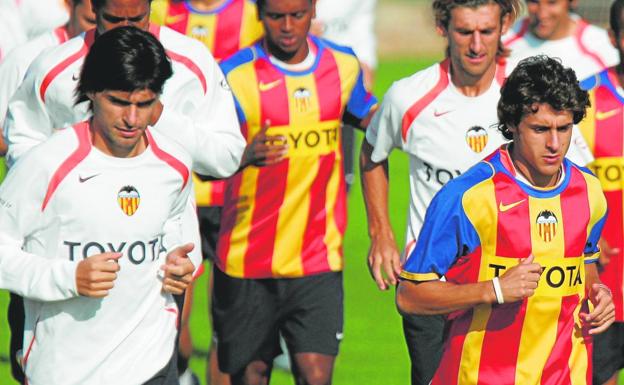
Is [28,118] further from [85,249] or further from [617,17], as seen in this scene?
[617,17]

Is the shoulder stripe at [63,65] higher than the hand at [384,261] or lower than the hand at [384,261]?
higher

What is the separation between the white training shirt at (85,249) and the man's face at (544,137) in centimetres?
135

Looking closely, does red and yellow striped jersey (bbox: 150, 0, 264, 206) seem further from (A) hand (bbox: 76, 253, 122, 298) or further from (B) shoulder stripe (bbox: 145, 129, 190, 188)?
(A) hand (bbox: 76, 253, 122, 298)

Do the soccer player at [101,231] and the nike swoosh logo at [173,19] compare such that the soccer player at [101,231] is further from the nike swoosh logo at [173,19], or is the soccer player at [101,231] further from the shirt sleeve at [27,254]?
the nike swoosh logo at [173,19]

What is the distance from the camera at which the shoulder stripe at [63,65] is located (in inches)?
277

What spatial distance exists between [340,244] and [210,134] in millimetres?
1272

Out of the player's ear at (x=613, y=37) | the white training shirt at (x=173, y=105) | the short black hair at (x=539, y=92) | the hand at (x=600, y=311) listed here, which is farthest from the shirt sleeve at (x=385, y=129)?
the hand at (x=600, y=311)

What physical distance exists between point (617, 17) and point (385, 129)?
1.21 m

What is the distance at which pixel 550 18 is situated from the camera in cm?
Result: 986

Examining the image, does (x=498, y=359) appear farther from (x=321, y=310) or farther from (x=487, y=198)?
(x=321, y=310)

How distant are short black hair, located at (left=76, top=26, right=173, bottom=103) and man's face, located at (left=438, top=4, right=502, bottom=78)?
1.68 metres

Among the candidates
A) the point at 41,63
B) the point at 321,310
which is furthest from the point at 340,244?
the point at 41,63

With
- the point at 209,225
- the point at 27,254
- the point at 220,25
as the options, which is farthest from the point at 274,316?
the point at 27,254

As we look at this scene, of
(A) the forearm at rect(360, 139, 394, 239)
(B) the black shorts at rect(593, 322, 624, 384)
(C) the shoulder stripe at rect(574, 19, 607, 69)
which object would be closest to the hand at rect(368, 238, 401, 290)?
(A) the forearm at rect(360, 139, 394, 239)
